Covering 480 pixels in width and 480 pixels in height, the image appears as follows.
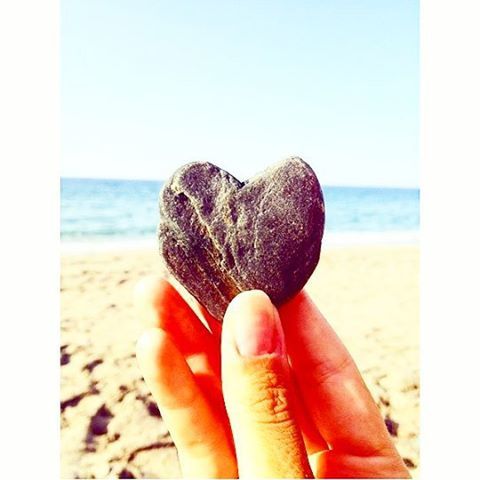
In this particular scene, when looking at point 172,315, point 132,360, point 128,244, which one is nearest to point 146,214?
point 128,244

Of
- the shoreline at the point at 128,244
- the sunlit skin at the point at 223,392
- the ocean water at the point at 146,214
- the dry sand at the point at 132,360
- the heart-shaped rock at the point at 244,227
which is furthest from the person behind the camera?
the ocean water at the point at 146,214

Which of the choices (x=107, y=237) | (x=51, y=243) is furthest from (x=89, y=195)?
(x=51, y=243)

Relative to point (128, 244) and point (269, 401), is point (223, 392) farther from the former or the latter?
point (128, 244)

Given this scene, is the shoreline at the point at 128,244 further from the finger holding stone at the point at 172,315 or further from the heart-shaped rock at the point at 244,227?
the heart-shaped rock at the point at 244,227

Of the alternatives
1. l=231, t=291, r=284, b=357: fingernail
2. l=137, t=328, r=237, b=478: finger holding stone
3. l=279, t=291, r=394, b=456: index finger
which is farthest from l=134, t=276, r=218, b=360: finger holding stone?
l=231, t=291, r=284, b=357: fingernail

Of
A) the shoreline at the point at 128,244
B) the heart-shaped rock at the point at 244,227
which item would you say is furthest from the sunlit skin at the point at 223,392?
the shoreline at the point at 128,244

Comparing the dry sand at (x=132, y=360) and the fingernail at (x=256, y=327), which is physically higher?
the fingernail at (x=256, y=327)

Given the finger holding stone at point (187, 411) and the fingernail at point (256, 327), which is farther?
the finger holding stone at point (187, 411)
